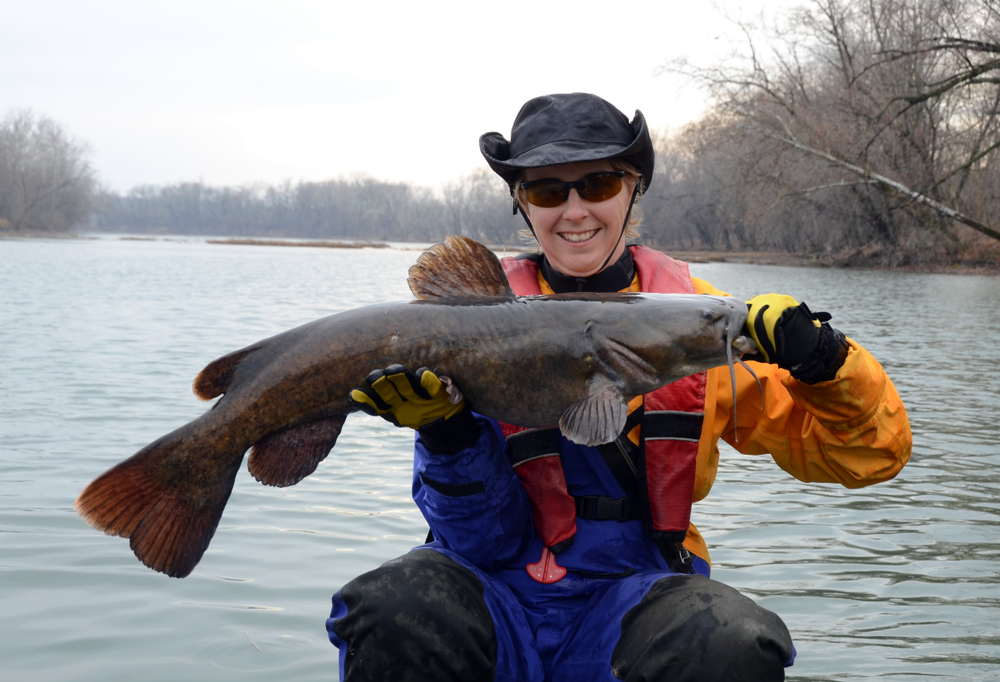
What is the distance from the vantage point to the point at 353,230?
121 meters

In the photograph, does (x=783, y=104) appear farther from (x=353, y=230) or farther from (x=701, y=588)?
(x=353, y=230)

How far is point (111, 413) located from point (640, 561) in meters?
6.24

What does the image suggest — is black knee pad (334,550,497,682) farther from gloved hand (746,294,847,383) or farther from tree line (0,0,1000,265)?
tree line (0,0,1000,265)

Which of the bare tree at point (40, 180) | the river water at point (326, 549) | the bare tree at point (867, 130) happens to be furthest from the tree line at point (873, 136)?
the bare tree at point (40, 180)

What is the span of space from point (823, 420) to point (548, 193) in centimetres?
118

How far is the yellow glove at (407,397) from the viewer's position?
231 centimetres

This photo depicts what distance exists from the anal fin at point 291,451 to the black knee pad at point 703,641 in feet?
3.46

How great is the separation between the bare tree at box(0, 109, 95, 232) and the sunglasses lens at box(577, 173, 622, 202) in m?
78.5

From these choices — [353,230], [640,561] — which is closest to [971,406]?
[640,561]

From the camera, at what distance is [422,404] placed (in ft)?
7.74

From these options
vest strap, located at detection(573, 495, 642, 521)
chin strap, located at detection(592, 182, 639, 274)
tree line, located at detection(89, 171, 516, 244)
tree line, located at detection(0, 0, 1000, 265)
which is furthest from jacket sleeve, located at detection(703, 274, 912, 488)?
tree line, located at detection(89, 171, 516, 244)

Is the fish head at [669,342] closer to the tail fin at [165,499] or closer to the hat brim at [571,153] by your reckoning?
the hat brim at [571,153]

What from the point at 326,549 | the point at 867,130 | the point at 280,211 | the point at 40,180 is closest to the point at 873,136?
the point at 867,130

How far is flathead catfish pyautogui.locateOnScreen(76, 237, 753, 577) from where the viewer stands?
94.5 inches
